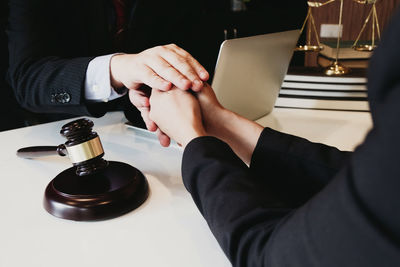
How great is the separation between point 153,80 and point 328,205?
0.57m

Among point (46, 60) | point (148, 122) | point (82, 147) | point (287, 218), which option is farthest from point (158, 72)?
point (46, 60)

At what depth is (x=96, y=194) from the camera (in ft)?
2.12

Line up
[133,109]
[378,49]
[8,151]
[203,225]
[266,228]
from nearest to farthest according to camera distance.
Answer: [378,49]
[266,228]
[203,225]
[8,151]
[133,109]

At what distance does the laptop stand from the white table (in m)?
0.22

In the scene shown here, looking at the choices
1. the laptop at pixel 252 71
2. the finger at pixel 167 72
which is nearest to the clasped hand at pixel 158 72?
the finger at pixel 167 72

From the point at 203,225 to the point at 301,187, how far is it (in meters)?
0.20

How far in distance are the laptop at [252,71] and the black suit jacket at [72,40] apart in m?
0.32

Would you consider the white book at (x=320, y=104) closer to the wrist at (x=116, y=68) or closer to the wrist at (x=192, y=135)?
the wrist at (x=116, y=68)

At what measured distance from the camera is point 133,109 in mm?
1112

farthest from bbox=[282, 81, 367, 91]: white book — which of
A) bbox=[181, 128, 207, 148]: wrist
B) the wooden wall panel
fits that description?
the wooden wall panel

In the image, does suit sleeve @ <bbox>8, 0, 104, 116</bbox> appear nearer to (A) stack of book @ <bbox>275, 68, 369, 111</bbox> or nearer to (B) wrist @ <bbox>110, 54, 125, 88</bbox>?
(B) wrist @ <bbox>110, 54, 125, 88</bbox>

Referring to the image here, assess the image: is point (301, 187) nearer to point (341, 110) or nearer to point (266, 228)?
point (266, 228)

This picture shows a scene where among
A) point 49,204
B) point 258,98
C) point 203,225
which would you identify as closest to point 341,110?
point 258,98

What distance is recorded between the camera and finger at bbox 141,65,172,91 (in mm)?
792
